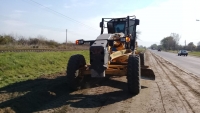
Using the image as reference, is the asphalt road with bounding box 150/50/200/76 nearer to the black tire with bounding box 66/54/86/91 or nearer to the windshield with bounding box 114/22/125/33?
the windshield with bounding box 114/22/125/33

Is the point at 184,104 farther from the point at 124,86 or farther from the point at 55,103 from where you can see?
the point at 55,103

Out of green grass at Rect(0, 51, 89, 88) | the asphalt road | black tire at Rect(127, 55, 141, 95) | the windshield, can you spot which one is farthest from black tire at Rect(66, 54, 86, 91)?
the asphalt road

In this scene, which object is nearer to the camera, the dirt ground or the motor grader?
the dirt ground

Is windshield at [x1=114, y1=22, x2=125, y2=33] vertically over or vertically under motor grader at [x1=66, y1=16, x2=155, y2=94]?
over

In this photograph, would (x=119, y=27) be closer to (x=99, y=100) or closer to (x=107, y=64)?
(x=107, y=64)

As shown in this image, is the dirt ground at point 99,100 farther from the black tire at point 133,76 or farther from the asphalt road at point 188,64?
the asphalt road at point 188,64

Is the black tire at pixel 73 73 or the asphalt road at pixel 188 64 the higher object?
the black tire at pixel 73 73

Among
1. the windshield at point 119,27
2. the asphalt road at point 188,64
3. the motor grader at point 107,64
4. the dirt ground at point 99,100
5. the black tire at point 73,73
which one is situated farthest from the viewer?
the asphalt road at point 188,64

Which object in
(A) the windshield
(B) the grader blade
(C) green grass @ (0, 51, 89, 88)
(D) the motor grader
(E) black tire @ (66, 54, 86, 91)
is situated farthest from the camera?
(A) the windshield

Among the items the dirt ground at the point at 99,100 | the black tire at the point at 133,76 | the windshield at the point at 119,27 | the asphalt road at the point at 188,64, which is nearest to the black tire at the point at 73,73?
the dirt ground at the point at 99,100

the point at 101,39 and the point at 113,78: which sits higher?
the point at 101,39

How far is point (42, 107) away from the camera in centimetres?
603

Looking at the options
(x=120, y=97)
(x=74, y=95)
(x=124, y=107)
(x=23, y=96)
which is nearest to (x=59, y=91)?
(x=74, y=95)

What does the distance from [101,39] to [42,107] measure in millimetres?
3182
